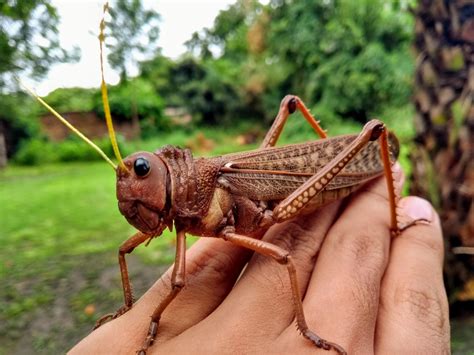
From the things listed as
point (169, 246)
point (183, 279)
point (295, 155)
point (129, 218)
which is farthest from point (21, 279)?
point (295, 155)

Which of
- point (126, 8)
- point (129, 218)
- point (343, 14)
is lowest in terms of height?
point (129, 218)

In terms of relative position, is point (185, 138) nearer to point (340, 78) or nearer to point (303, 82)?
point (303, 82)

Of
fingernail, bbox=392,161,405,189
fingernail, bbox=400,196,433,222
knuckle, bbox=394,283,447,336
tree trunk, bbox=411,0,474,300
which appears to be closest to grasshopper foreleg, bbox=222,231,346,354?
knuckle, bbox=394,283,447,336

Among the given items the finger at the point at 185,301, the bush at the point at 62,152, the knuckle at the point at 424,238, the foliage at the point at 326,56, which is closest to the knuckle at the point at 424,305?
the knuckle at the point at 424,238

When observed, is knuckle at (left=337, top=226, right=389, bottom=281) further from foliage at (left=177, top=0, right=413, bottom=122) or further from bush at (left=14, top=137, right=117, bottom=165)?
foliage at (left=177, top=0, right=413, bottom=122)

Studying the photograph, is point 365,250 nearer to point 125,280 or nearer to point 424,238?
point 424,238

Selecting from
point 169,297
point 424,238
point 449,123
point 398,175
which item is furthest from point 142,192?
point 449,123
